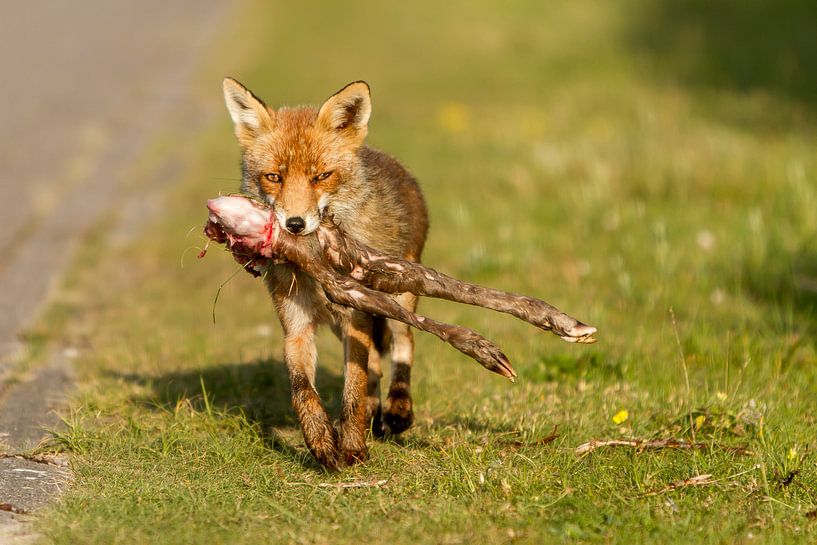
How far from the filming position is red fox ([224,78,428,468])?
16.5 ft

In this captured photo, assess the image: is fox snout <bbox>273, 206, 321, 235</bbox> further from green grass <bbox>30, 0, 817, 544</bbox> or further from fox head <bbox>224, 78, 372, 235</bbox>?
green grass <bbox>30, 0, 817, 544</bbox>

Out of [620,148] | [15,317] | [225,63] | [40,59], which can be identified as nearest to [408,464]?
[15,317]

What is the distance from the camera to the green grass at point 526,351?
4.52 meters

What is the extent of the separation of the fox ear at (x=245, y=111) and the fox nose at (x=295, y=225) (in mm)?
751

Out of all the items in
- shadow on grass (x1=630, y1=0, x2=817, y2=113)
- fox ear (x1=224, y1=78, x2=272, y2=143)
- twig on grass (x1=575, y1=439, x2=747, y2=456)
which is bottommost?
twig on grass (x1=575, y1=439, x2=747, y2=456)

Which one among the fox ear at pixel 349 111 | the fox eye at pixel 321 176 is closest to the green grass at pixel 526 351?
the fox eye at pixel 321 176

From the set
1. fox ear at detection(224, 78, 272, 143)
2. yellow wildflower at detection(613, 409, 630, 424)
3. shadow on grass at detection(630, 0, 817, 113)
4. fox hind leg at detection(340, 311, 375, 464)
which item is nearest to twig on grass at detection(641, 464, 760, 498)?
yellow wildflower at detection(613, 409, 630, 424)

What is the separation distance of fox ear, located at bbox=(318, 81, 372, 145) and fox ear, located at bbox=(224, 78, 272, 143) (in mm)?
282

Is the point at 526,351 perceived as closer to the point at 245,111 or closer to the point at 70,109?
the point at 245,111

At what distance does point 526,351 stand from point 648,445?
192cm

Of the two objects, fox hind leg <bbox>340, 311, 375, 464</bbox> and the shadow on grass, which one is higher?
the shadow on grass

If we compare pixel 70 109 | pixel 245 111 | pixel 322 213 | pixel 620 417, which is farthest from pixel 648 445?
pixel 70 109

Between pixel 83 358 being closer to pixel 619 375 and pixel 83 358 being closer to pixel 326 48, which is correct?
pixel 619 375

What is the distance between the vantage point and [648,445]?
510 cm
